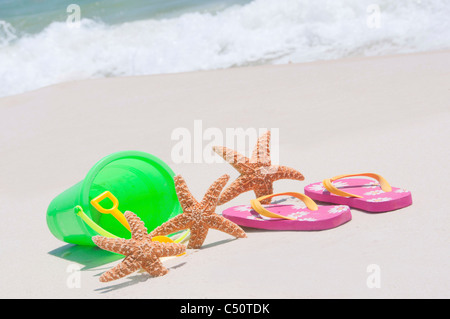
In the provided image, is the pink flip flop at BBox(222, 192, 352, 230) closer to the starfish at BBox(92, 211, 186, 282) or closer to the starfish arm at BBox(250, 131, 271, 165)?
the starfish arm at BBox(250, 131, 271, 165)

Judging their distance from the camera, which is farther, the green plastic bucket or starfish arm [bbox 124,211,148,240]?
the green plastic bucket

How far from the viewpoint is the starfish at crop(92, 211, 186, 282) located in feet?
9.51

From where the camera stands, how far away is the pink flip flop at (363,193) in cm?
350

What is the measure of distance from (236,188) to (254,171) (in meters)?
0.19

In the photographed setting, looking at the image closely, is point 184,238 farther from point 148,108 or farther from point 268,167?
point 148,108

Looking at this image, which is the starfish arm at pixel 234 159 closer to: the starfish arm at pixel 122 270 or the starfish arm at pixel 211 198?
the starfish arm at pixel 211 198

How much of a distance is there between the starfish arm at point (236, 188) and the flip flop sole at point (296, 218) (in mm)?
97

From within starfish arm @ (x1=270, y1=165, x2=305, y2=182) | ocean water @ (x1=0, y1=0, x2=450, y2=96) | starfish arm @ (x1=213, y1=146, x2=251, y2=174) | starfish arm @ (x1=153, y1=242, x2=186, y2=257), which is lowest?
starfish arm @ (x1=153, y1=242, x2=186, y2=257)

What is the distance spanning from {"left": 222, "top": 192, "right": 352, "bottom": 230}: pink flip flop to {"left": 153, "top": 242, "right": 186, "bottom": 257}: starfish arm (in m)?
0.60

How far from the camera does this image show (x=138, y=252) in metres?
2.96

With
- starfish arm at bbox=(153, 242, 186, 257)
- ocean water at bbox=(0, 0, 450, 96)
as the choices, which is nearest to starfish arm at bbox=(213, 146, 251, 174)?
starfish arm at bbox=(153, 242, 186, 257)

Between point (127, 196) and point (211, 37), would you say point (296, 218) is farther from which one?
point (211, 37)

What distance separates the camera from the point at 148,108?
750 centimetres

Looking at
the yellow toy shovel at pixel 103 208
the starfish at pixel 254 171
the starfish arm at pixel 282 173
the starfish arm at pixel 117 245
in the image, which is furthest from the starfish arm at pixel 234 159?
the starfish arm at pixel 117 245
